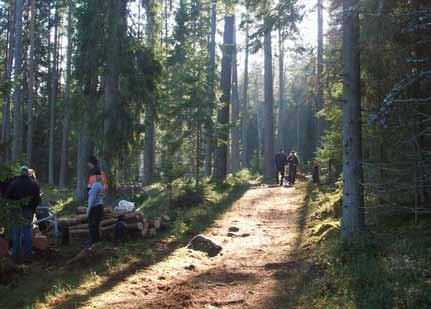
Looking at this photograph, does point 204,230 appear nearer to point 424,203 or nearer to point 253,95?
point 424,203

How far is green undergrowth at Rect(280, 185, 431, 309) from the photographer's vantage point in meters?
5.62

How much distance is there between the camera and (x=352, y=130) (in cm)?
870

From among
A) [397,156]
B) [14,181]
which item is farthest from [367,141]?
[14,181]

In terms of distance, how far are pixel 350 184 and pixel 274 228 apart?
4138mm

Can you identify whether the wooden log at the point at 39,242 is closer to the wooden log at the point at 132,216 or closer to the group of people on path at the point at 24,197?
the group of people on path at the point at 24,197

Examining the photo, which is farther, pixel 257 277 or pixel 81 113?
pixel 81 113

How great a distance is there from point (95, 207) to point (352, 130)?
5.42 meters

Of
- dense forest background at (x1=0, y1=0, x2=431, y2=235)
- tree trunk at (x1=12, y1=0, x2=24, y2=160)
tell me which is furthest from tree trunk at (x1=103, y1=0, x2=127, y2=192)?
tree trunk at (x1=12, y1=0, x2=24, y2=160)

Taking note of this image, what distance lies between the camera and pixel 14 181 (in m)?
9.22

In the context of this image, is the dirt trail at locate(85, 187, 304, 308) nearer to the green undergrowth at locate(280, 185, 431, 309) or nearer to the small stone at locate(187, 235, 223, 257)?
the small stone at locate(187, 235, 223, 257)

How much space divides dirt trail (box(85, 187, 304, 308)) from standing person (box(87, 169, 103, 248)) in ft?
5.87

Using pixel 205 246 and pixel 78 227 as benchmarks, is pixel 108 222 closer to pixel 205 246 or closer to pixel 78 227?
pixel 78 227

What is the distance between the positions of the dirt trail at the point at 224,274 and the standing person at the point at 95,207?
70.4 inches

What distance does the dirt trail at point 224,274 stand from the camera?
22.4 ft
